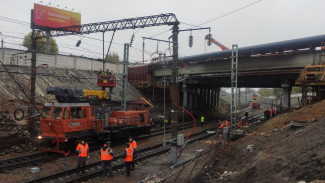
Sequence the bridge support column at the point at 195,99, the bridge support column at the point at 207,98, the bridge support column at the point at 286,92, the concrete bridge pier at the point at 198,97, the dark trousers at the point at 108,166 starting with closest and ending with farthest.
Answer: the dark trousers at the point at 108,166 → the bridge support column at the point at 286,92 → the concrete bridge pier at the point at 198,97 → the bridge support column at the point at 195,99 → the bridge support column at the point at 207,98

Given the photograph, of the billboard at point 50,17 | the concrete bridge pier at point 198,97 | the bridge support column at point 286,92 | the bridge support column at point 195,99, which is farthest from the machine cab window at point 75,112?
the billboard at point 50,17

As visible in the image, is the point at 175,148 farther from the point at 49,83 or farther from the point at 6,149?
the point at 49,83

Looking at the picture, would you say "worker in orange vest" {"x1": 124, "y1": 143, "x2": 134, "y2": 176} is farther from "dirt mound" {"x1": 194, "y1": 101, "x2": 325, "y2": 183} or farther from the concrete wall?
the concrete wall

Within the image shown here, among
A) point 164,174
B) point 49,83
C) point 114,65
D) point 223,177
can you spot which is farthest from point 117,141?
point 114,65

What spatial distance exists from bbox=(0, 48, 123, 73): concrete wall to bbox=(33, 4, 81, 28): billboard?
41.5 ft

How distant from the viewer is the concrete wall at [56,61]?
3253 cm

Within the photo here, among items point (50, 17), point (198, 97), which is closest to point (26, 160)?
point (198, 97)

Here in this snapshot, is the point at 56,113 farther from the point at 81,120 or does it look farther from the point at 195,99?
the point at 195,99

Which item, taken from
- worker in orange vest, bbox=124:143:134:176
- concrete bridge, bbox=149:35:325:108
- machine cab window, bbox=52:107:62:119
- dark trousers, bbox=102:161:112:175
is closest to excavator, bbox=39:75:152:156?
machine cab window, bbox=52:107:62:119

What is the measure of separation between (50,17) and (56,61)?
1548 centimetres

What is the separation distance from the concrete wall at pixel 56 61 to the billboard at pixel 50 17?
12651mm

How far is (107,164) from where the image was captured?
11953 millimetres

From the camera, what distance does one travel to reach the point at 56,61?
36.6 m

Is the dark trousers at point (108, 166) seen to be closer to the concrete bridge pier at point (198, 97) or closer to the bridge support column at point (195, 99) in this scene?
the concrete bridge pier at point (198, 97)
